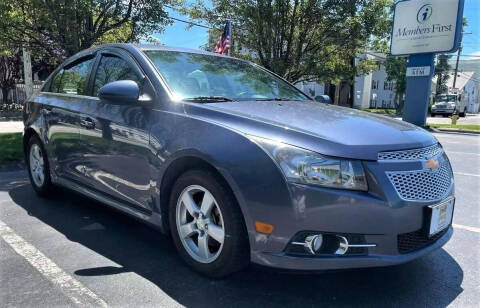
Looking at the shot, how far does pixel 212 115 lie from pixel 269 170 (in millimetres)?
678

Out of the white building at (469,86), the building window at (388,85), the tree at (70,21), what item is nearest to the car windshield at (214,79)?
the tree at (70,21)

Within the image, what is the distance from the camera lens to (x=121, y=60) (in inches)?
145

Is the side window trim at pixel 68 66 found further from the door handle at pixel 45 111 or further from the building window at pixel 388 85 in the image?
the building window at pixel 388 85

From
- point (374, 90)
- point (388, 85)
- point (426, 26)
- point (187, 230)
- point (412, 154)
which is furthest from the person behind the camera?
point (388, 85)

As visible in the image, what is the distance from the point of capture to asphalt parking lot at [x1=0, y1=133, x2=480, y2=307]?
256 cm

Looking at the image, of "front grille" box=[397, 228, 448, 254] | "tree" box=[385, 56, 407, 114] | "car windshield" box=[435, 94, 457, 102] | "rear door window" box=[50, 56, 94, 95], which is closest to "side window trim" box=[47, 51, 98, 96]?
"rear door window" box=[50, 56, 94, 95]

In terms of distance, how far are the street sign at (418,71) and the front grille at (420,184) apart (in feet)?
52.9

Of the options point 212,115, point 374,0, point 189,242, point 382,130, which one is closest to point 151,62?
point 212,115

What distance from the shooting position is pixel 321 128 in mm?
2584

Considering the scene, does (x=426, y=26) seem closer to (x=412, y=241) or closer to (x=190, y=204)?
(x=412, y=241)

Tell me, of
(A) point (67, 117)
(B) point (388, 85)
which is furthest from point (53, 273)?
(B) point (388, 85)

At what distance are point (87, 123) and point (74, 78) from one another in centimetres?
90

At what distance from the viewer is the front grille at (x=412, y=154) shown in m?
2.44

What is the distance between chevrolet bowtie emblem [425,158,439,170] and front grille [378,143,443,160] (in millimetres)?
31
